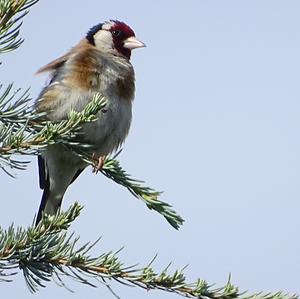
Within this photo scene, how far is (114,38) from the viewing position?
175 inches

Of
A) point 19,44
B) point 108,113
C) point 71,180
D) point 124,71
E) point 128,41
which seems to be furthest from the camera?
point 128,41

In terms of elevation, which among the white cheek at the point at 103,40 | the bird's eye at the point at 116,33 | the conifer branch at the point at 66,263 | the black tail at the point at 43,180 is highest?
the bird's eye at the point at 116,33

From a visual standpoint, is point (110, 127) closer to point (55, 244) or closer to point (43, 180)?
point (43, 180)

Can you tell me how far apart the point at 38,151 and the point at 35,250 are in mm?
248

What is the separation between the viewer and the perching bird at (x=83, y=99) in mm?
3482

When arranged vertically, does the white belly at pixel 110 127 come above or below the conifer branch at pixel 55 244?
above

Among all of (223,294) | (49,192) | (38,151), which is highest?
(49,192)

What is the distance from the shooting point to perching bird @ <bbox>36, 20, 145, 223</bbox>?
3.48 metres

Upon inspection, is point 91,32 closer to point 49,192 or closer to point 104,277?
point 49,192

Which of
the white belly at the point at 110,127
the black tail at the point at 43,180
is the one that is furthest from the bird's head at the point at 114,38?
the black tail at the point at 43,180

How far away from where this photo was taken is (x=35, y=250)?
170 cm

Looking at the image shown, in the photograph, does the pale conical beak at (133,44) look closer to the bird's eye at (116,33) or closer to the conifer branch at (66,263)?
the bird's eye at (116,33)

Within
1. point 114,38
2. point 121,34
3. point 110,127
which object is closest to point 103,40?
point 114,38

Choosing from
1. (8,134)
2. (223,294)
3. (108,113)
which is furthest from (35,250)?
(108,113)
